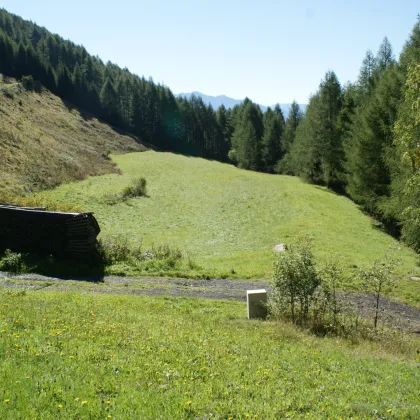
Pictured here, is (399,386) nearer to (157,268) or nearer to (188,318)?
(188,318)

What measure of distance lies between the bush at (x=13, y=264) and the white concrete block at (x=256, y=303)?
11023mm

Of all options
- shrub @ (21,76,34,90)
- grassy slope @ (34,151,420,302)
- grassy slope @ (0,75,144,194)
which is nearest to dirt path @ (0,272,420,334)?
grassy slope @ (34,151,420,302)

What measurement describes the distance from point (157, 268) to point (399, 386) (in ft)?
48.0

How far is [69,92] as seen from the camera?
110m

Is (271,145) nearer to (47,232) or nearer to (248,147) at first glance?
(248,147)

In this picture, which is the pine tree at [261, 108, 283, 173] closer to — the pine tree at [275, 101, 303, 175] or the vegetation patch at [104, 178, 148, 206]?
the pine tree at [275, 101, 303, 175]

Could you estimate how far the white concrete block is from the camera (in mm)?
14076

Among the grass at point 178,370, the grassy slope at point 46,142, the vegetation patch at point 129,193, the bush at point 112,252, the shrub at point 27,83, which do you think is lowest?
the grass at point 178,370

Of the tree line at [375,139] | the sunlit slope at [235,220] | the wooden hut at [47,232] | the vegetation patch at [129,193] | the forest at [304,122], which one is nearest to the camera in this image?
the tree line at [375,139]

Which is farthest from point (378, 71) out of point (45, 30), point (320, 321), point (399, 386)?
point (45, 30)

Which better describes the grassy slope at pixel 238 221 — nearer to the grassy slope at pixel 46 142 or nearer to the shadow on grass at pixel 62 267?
the grassy slope at pixel 46 142

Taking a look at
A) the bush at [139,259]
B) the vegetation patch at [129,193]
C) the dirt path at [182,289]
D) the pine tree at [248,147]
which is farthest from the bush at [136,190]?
the pine tree at [248,147]

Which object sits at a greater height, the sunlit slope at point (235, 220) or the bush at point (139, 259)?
the sunlit slope at point (235, 220)

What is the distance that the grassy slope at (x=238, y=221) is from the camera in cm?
2489
